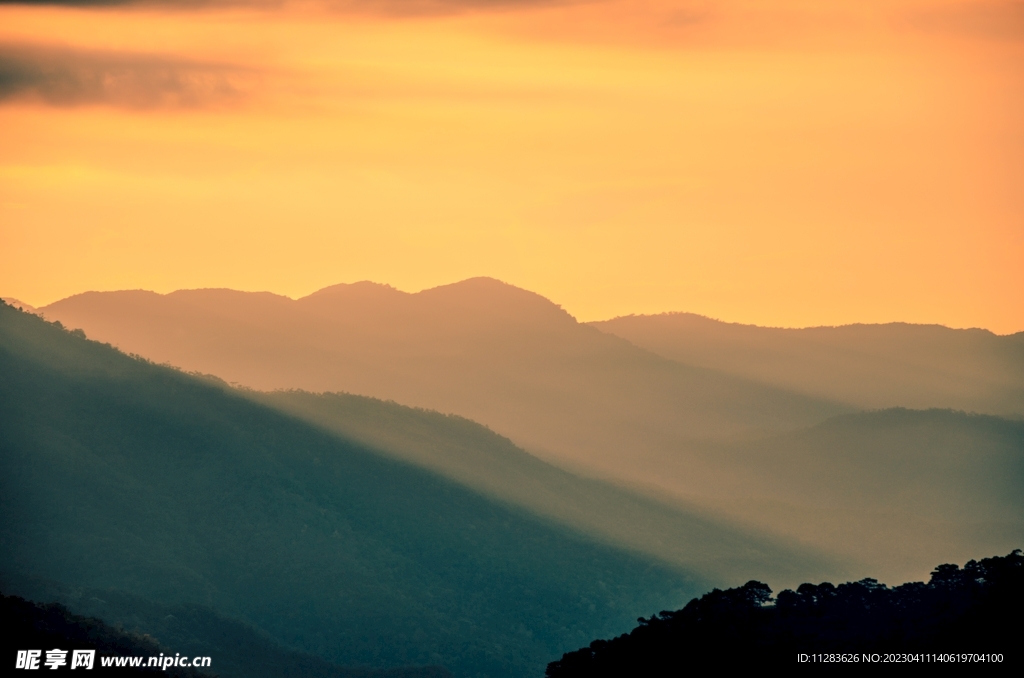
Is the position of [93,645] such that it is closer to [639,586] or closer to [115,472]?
[115,472]

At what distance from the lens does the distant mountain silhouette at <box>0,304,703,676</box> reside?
156 m

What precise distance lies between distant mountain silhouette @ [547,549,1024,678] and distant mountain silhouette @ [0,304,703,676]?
84360 mm

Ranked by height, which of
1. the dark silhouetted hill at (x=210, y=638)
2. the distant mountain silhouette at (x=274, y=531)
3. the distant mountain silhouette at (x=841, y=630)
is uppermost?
the distant mountain silhouette at (x=274, y=531)

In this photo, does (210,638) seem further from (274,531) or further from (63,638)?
(63,638)

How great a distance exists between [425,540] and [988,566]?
121m

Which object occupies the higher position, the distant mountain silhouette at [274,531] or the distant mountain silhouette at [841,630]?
the distant mountain silhouette at [274,531]

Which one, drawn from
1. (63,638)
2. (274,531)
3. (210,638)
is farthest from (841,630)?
(274,531)

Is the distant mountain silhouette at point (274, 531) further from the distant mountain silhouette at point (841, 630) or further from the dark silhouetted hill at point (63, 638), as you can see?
the distant mountain silhouette at point (841, 630)

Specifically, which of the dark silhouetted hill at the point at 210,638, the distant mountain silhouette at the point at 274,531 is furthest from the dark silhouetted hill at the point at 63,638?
the distant mountain silhouette at the point at 274,531

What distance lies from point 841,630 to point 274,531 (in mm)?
115138

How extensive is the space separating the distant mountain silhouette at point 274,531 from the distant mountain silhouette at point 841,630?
84.4 m

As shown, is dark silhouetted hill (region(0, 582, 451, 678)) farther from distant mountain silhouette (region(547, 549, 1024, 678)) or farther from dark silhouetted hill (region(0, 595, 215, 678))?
distant mountain silhouette (region(547, 549, 1024, 678))

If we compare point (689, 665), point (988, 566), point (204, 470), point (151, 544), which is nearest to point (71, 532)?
point (151, 544)

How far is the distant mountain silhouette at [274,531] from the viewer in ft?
511
